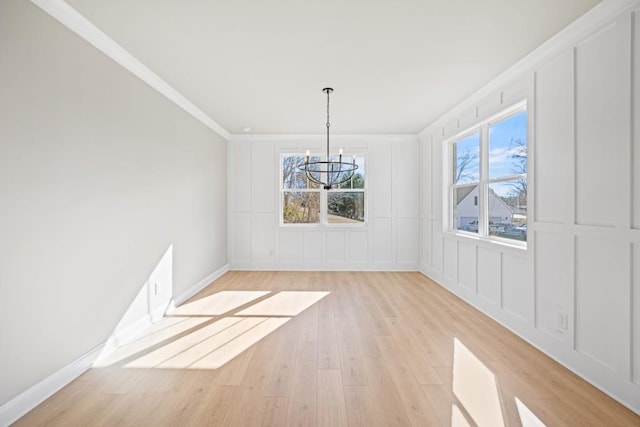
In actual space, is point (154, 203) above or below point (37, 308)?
above

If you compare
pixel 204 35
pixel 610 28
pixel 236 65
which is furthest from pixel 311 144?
pixel 610 28

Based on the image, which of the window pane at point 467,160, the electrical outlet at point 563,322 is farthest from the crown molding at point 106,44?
the electrical outlet at point 563,322

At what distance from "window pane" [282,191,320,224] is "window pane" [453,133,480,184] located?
8.48 ft

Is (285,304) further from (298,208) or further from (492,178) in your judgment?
(492,178)

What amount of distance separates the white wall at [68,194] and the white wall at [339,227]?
7.96ft

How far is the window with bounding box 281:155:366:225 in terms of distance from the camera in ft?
19.9

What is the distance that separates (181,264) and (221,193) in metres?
1.90

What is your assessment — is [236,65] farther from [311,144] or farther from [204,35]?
[311,144]

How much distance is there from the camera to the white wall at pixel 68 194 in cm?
179

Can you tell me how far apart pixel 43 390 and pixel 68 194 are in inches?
49.5

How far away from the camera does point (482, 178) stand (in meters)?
3.84

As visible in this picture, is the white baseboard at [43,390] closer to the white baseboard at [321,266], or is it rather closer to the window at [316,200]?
the white baseboard at [321,266]

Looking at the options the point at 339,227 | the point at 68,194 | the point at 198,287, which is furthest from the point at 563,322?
the point at 198,287

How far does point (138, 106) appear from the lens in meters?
3.03
